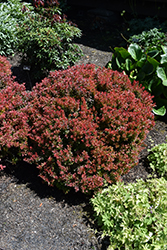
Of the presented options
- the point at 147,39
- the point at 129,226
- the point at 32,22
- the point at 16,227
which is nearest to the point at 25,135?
the point at 16,227

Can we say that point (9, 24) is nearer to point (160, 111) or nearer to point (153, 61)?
point (153, 61)

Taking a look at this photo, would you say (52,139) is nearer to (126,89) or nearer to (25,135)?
(25,135)

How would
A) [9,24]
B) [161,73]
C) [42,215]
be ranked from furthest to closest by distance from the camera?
[9,24] → [161,73] → [42,215]

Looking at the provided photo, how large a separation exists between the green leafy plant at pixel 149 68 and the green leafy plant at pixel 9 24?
2685 millimetres

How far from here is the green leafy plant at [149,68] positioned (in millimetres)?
4082

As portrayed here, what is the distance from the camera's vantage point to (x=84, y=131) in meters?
2.85

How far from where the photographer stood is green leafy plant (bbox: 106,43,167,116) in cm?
408

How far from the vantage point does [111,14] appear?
8086mm

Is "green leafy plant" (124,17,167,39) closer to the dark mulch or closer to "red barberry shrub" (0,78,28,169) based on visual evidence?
the dark mulch

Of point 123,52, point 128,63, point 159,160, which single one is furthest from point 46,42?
point 159,160

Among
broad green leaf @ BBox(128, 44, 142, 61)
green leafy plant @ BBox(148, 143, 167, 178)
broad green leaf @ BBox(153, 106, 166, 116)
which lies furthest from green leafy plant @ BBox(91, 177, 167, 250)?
broad green leaf @ BBox(128, 44, 142, 61)

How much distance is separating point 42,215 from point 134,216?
42.2 inches

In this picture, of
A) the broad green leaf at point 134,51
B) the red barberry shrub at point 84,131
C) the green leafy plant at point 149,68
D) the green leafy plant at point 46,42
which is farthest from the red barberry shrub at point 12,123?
the broad green leaf at point 134,51

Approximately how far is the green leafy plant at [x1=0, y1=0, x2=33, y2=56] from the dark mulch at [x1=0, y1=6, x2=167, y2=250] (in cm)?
348
